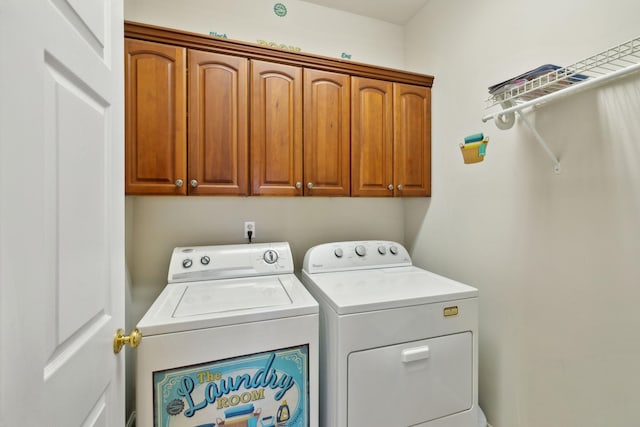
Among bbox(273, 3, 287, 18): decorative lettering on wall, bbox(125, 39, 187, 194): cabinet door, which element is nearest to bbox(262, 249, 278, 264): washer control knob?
bbox(125, 39, 187, 194): cabinet door

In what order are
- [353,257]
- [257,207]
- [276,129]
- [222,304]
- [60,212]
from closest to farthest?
[60,212], [222,304], [276,129], [353,257], [257,207]

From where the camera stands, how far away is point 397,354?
4.21ft

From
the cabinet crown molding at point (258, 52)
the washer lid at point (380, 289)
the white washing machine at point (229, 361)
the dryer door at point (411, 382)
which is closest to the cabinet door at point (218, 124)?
the cabinet crown molding at point (258, 52)

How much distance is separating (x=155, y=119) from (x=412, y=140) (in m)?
1.63

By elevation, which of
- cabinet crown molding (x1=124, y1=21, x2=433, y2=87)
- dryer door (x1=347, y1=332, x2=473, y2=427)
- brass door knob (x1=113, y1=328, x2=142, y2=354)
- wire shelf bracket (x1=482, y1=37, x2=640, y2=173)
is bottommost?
dryer door (x1=347, y1=332, x2=473, y2=427)

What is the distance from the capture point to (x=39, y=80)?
0.49m

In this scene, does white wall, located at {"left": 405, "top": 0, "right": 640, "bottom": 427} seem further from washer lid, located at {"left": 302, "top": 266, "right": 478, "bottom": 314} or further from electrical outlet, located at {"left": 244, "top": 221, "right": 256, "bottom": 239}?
electrical outlet, located at {"left": 244, "top": 221, "right": 256, "bottom": 239}

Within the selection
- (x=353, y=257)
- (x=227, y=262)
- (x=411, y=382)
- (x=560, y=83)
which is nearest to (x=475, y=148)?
(x=560, y=83)

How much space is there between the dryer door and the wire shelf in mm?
1198

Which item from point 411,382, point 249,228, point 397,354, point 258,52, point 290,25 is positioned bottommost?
point 411,382

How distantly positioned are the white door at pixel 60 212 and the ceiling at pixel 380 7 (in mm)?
1745

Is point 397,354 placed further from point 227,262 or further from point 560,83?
point 560,83

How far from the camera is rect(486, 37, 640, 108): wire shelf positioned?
1.02 meters

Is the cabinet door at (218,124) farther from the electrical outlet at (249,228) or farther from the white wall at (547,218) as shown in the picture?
the white wall at (547,218)
